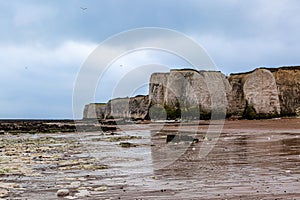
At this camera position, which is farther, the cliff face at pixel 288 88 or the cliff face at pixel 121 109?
the cliff face at pixel 121 109

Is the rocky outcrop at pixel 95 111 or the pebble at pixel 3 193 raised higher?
the rocky outcrop at pixel 95 111

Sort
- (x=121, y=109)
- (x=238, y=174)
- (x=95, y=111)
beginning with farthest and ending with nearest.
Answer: (x=95, y=111) → (x=121, y=109) → (x=238, y=174)

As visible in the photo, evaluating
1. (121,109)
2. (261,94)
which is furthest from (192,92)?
(121,109)

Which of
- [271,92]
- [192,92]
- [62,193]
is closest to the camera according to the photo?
[62,193]

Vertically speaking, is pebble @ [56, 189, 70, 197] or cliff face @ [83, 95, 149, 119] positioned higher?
cliff face @ [83, 95, 149, 119]

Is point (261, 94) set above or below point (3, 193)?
above

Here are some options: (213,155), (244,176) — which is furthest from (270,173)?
(213,155)

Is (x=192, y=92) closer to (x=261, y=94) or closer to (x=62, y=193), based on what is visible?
(x=261, y=94)

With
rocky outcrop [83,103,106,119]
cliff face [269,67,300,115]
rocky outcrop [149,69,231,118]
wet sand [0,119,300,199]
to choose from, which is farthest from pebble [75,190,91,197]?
rocky outcrop [83,103,106,119]

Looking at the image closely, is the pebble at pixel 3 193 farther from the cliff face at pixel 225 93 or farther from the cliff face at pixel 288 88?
the cliff face at pixel 288 88

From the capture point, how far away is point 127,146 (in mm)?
20406

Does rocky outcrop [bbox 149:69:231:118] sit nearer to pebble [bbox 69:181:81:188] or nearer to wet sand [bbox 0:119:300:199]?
wet sand [bbox 0:119:300:199]

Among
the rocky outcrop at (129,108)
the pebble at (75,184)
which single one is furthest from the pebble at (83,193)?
the rocky outcrop at (129,108)

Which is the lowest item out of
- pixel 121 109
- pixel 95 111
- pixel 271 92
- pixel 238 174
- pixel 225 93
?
pixel 238 174
